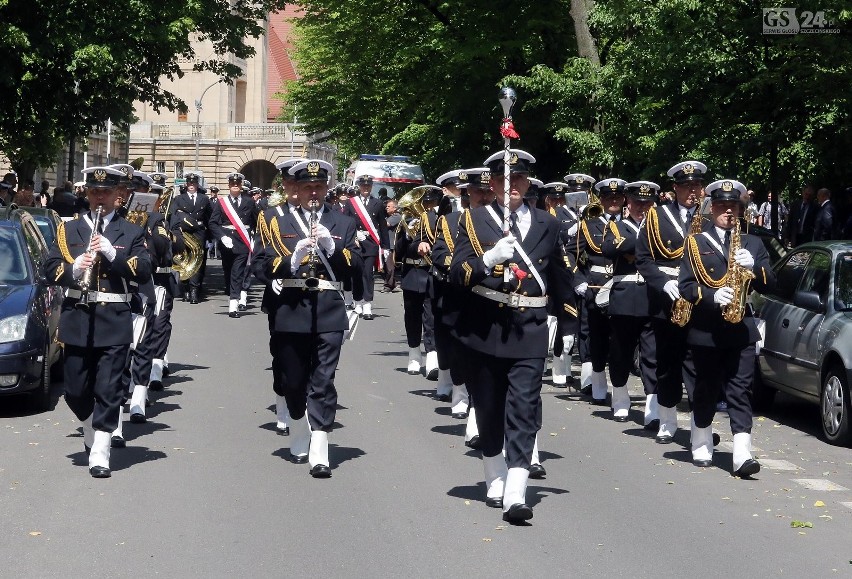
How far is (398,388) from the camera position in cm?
1465

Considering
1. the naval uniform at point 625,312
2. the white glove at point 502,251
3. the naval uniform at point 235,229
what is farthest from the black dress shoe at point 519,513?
the naval uniform at point 235,229

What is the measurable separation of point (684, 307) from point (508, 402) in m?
2.50

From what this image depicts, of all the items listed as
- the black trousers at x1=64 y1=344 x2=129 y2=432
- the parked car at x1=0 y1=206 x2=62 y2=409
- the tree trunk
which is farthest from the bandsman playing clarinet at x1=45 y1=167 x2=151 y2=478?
the tree trunk

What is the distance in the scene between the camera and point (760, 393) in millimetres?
13742

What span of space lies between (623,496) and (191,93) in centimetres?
8170

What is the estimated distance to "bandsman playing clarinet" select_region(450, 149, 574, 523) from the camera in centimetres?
835

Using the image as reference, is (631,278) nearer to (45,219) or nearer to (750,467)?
(750,467)

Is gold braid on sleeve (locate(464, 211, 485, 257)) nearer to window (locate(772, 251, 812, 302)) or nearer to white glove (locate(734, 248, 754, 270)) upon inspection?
white glove (locate(734, 248, 754, 270))

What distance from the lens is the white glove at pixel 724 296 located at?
1019 cm

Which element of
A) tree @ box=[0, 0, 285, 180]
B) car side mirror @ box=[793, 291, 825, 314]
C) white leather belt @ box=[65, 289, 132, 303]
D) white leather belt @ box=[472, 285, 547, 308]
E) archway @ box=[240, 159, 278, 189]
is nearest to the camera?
white leather belt @ box=[472, 285, 547, 308]

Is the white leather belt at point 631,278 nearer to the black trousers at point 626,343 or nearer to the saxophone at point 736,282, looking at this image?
the black trousers at point 626,343

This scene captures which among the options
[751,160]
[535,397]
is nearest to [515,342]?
[535,397]

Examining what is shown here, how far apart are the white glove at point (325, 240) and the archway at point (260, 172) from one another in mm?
77448

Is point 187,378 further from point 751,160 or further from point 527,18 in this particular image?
point 527,18
